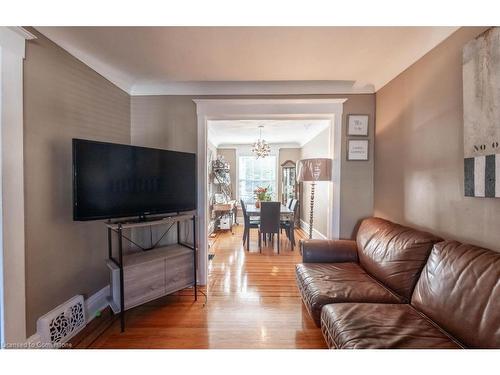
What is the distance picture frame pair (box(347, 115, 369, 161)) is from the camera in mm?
2414

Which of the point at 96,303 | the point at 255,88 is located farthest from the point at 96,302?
the point at 255,88

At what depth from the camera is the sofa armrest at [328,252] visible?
2.07 meters

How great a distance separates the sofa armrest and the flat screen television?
1.36m

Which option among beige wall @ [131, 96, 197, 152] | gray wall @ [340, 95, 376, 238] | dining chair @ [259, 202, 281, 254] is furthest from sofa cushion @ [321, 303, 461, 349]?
dining chair @ [259, 202, 281, 254]

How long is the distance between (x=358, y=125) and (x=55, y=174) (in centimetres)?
305

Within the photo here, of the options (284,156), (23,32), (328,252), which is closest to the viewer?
(23,32)

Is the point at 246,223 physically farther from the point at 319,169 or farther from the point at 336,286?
the point at 336,286

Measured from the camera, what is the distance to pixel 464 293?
105 cm

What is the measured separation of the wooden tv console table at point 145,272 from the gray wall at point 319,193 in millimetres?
2631

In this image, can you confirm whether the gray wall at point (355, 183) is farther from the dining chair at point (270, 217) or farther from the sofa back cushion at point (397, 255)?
the dining chair at point (270, 217)

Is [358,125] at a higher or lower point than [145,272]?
higher

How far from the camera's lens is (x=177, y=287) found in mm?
2018
